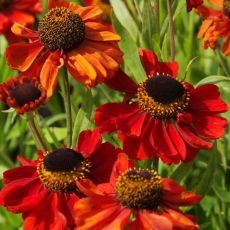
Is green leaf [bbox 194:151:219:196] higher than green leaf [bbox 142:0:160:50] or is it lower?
lower

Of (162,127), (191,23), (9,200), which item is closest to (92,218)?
(9,200)

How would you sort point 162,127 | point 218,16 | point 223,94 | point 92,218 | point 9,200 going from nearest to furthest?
1. point 92,218
2. point 9,200
3. point 162,127
4. point 218,16
5. point 223,94

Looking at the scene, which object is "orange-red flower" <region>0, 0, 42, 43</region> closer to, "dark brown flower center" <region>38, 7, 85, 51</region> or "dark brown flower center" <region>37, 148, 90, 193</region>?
"dark brown flower center" <region>38, 7, 85, 51</region>

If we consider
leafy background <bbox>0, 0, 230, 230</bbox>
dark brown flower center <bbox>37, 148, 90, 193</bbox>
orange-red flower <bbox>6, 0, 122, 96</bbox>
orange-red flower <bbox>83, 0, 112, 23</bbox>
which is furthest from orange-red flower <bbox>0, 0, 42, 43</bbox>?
dark brown flower center <bbox>37, 148, 90, 193</bbox>

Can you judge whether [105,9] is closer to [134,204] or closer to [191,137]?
[191,137]

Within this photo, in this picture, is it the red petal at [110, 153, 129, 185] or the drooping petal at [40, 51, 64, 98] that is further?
the drooping petal at [40, 51, 64, 98]

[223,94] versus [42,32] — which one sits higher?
[42,32]

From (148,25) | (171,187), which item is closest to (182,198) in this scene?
(171,187)

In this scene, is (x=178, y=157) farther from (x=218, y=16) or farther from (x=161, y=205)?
(x=218, y=16)
